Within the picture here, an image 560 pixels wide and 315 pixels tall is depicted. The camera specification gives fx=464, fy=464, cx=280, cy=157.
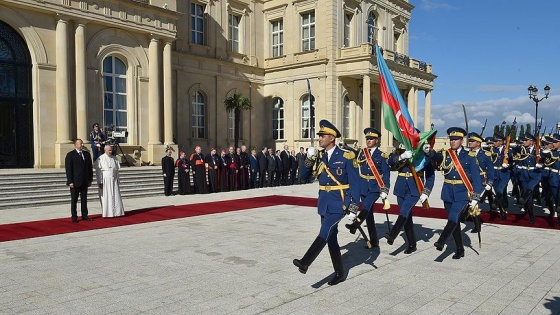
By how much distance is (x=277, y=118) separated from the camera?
103ft

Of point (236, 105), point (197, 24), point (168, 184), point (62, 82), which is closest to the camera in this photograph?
point (168, 184)

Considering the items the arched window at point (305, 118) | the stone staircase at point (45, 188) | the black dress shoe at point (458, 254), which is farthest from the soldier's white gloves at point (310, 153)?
the arched window at point (305, 118)

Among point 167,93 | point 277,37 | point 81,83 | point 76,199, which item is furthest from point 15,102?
point 277,37

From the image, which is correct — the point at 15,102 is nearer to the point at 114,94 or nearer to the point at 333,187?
the point at 114,94

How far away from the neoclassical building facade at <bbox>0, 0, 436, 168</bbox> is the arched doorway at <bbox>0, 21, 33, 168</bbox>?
0.04 meters

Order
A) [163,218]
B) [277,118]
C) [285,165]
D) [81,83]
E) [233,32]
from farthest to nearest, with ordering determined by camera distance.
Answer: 1. [277,118]
2. [233,32]
3. [285,165]
4. [81,83]
5. [163,218]

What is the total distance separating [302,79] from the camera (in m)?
29.6

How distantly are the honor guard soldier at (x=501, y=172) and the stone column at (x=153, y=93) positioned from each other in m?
14.4

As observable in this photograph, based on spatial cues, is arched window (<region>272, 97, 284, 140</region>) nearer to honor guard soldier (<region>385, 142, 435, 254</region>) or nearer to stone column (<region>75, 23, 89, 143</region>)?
stone column (<region>75, 23, 89, 143</region>)

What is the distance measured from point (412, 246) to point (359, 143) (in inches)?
909

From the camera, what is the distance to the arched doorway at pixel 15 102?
17.3 meters

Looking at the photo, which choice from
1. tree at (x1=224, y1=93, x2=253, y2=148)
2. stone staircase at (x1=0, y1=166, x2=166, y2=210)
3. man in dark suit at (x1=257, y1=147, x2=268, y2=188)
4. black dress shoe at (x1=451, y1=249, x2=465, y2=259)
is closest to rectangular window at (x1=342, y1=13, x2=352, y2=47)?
tree at (x1=224, y1=93, x2=253, y2=148)

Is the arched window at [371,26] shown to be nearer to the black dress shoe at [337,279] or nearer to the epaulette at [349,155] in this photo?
the epaulette at [349,155]

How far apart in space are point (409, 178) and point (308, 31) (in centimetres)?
2398
